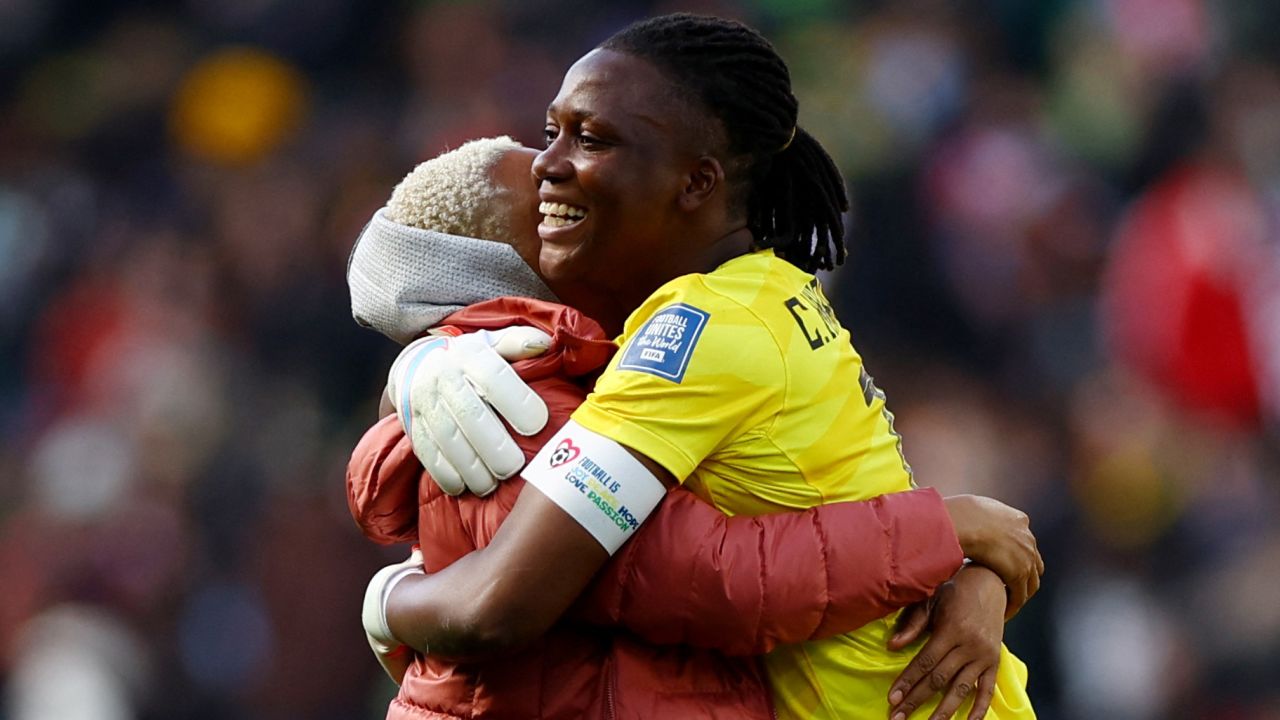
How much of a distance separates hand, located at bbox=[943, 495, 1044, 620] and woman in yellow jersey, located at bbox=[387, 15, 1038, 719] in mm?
32

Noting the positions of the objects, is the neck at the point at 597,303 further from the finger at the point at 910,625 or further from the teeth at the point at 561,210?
the finger at the point at 910,625

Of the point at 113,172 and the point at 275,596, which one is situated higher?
the point at 113,172

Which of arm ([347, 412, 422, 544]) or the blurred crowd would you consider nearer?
arm ([347, 412, 422, 544])

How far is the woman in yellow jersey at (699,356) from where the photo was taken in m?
2.34

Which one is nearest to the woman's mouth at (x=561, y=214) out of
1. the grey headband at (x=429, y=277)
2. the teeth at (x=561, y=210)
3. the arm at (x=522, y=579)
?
the teeth at (x=561, y=210)

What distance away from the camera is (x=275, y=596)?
629 cm

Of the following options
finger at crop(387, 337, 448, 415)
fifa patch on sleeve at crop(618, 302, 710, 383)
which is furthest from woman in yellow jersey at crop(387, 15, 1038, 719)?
finger at crop(387, 337, 448, 415)

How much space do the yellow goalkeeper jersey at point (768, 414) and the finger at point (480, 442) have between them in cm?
11

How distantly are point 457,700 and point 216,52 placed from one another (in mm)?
6627

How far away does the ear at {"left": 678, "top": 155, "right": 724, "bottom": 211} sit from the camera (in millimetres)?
2572

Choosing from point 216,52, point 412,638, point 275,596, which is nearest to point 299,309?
point 275,596

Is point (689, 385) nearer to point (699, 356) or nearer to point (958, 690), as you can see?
point (699, 356)

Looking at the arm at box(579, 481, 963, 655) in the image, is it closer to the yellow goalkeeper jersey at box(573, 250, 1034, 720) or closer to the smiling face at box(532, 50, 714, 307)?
the yellow goalkeeper jersey at box(573, 250, 1034, 720)

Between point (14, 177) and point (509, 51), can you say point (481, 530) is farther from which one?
point (14, 177)
